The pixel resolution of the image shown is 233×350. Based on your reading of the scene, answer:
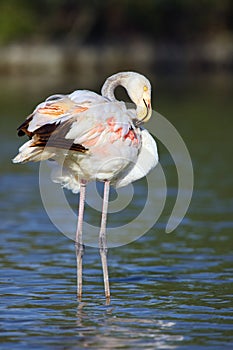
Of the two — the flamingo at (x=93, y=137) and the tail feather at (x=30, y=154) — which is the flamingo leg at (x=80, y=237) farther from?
the tail feather at (x=30, y=154)

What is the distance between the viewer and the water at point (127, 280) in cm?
695

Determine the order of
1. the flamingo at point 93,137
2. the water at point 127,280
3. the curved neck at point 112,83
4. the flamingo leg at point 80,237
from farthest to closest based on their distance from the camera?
the curved neck at point 112,83
the flamingo leg at point 80,237
the flamingo at point 93,137
the water at point 127,280

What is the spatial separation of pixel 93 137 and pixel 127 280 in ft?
5.54

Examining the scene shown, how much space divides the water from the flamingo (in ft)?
1.53

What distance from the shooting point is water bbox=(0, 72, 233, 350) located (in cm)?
695

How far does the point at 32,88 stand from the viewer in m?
32.9

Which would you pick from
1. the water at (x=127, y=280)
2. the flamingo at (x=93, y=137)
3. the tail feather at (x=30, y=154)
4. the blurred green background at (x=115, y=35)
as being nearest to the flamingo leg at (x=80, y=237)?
the flamingo at (x=93, y=137)

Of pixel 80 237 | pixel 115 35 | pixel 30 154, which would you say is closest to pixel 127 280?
pixel 80 237

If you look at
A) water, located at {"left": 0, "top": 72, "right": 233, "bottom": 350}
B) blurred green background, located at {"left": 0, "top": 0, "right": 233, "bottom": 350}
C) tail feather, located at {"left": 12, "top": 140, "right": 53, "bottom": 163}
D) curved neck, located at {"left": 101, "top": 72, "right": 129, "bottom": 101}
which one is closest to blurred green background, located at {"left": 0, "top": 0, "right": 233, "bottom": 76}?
blurred green background, located at {"left": 0, "top": 0, "right": 233, "bottom": 350}

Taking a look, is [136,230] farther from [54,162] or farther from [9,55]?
[9,55]

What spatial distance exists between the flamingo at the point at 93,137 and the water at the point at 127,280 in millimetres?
465

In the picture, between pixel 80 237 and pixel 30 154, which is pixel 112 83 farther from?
pixel 80 237

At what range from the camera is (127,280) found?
29.2ft

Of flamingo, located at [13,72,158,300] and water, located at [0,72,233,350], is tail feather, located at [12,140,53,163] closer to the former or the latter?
flamingo, located at [13,72,158,300]
